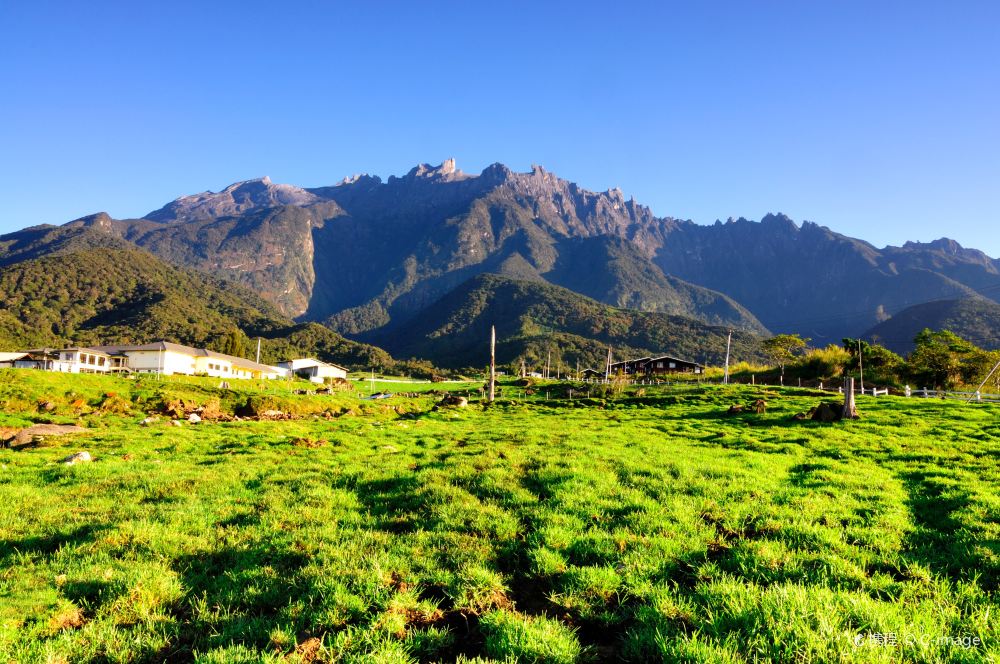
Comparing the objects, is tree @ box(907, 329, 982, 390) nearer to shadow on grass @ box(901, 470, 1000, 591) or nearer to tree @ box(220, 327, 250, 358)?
shadow on grass @ box(901, 470, 1000, 591)

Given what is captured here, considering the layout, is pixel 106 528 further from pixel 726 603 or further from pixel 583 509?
pixel 726 603

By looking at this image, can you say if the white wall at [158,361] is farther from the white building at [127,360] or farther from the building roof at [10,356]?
the building roof at [10,356]

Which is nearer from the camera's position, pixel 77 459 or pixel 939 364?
pixel 77 459

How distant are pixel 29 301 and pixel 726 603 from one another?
799 feet

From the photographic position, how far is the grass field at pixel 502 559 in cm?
473

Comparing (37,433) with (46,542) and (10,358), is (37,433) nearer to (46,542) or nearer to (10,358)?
(46,542)

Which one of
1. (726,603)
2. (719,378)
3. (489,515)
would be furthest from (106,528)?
(719,378)

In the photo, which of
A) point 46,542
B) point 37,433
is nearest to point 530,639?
point 46,542

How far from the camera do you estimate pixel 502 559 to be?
6906 millimetres

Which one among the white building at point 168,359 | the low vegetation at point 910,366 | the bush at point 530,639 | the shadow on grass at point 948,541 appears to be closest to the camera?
the bush at point 530,639

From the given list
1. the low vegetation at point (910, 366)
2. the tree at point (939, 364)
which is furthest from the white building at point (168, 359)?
the tree at point (939, 364)

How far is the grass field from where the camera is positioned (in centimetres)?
473

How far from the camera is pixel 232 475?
39.6ft

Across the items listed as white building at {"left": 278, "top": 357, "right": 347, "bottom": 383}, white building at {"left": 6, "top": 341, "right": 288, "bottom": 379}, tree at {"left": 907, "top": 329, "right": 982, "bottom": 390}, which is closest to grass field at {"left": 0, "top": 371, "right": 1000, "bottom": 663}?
tree at {"left": 907, "top": 329, "right": 982, "bottom": 390}
